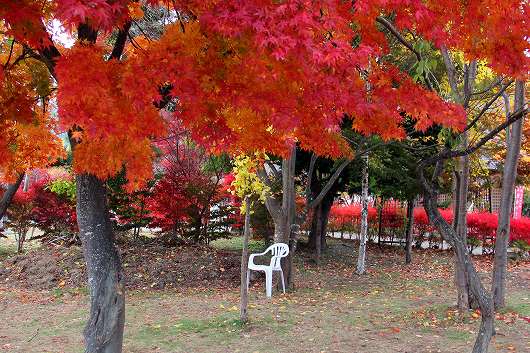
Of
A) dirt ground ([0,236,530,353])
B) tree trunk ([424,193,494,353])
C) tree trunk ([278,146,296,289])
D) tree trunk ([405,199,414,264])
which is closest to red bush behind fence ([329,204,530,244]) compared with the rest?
tree trunk ([405,199,414,264])

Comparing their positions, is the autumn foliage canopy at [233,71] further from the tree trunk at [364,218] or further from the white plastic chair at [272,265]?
the tree trunk at [364,218]

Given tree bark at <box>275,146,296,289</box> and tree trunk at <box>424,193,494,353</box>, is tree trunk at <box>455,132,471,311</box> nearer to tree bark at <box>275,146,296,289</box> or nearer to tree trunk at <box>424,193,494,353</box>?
tree trunk at <box>424,193,494,353</box>

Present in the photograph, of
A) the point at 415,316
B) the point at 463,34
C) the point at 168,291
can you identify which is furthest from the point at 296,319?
the point at 463,34

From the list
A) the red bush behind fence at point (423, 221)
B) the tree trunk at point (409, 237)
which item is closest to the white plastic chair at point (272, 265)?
the tree trunk at point (409, 237)

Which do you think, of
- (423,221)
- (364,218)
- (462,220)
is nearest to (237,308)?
(462,220)

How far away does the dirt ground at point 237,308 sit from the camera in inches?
249

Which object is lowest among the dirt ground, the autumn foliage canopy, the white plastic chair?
the dirt ground

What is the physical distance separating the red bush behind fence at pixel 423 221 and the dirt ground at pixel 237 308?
236 centimetres

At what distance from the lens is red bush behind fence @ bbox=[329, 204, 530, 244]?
636 inches

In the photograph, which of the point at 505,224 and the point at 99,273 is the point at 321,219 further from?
the point at 99,273

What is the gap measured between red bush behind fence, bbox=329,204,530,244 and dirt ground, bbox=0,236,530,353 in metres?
2.36

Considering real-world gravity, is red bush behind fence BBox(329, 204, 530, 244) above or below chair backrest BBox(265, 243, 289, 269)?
above

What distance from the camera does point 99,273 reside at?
4.85 meters

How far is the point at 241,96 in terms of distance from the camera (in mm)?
3869
